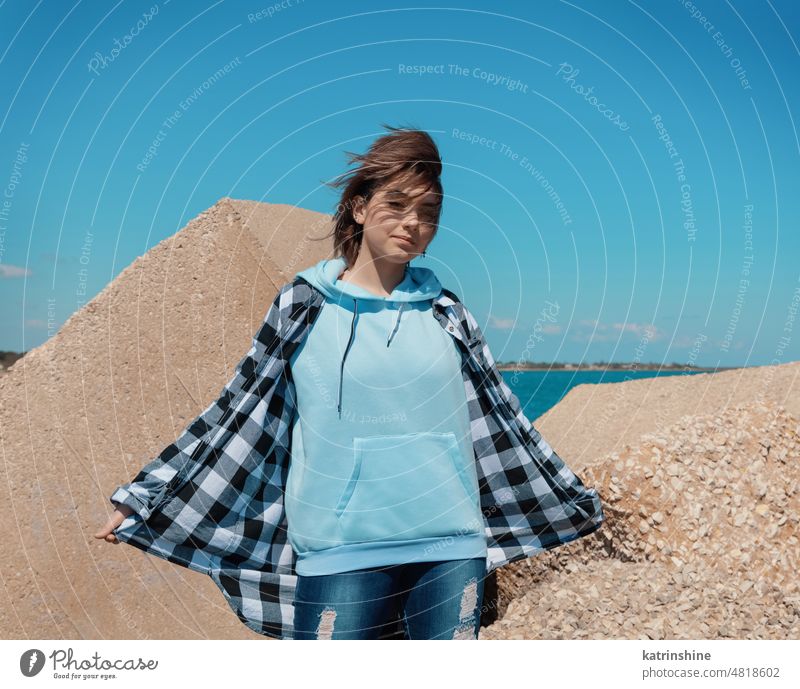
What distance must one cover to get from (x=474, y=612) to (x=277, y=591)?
0.89m

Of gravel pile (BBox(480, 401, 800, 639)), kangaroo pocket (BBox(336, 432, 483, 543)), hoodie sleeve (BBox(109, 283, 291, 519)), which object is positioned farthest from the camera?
gravel pile (BBox(480, 401, 800, 639))

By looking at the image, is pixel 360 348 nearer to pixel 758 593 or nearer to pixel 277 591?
pixel 277 591

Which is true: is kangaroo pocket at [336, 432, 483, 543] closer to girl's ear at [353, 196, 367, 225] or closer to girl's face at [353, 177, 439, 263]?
girl's face at [353, 177, 439, 263]

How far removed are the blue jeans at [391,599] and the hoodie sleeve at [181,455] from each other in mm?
634

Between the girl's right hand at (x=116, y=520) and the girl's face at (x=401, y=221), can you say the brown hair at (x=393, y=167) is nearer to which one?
the girl's face at (x=401, y=221)

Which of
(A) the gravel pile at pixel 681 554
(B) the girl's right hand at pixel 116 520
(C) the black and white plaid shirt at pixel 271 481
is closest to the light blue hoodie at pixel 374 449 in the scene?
(C) the black and white plaid shirt at pixel 271 481

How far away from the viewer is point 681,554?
505 cm

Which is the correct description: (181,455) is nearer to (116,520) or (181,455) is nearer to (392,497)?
(116,520)

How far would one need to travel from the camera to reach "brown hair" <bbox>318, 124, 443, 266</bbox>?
2.50 meters

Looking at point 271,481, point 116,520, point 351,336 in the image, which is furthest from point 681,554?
point 116,520

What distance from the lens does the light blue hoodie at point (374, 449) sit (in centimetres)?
244

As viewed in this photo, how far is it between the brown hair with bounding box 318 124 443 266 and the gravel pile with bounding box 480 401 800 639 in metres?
3.07

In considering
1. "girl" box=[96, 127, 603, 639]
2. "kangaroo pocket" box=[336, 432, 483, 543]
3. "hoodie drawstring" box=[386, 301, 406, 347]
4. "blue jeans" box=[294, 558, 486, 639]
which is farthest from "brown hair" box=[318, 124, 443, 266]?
"blue jeans" box=[294, 558, 486, 639]
